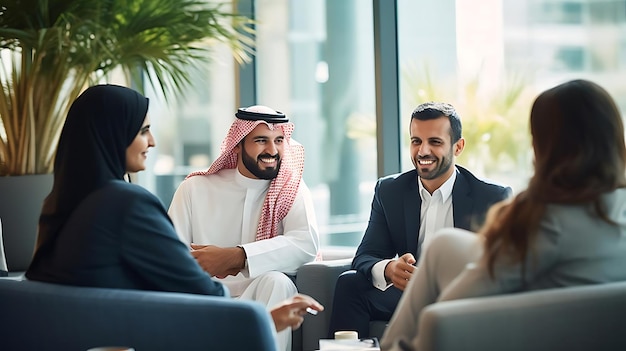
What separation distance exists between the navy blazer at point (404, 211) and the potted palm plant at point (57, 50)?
69.8 inches

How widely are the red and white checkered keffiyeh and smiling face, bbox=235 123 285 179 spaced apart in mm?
28

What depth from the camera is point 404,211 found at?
4.39 meters

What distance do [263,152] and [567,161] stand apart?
244 cm

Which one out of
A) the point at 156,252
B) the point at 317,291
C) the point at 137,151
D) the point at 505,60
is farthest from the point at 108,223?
the point at 505,60

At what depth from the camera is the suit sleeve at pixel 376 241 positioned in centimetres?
438

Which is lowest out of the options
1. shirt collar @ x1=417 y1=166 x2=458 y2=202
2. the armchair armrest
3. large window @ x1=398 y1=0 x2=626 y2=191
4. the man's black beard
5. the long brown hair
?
the armchair armrest

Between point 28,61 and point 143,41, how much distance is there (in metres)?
0.66

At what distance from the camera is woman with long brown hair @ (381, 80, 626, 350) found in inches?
94.8

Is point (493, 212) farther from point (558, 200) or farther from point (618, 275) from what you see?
point (618, 275)

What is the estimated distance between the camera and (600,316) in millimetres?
2461

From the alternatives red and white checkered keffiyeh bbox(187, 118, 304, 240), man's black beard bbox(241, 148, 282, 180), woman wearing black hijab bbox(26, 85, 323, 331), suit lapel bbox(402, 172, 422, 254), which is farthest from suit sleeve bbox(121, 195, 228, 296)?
man's black beard bbox(241, 148, 282, 180)

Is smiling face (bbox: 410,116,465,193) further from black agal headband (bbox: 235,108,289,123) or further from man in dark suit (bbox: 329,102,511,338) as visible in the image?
black agal headband (bbox: 235,108,289,123)

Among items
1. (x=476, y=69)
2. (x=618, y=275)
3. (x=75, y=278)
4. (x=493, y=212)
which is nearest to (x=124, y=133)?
(x=75, y=278)

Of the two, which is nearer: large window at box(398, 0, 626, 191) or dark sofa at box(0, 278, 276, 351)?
dark sofa at box(0, 278, 276, 351)
